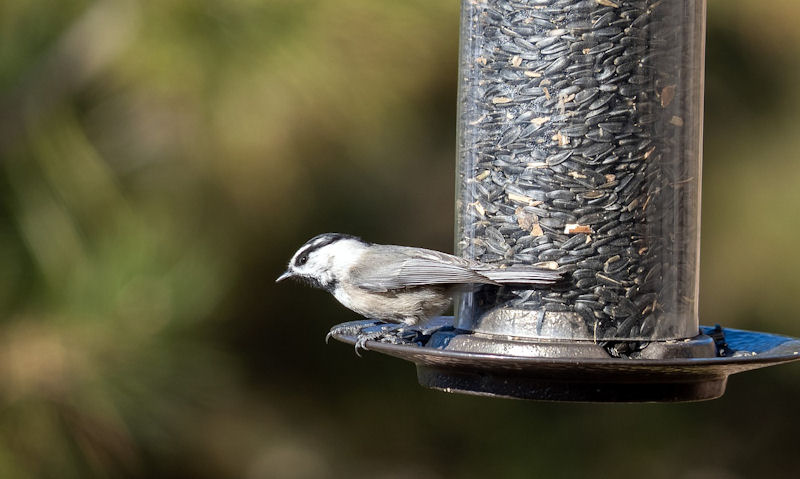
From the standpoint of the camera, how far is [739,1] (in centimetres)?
415

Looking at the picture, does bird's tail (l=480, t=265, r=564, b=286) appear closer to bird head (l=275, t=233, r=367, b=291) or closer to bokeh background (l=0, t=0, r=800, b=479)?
bird head (l=275, t=233, r=367, b=291)

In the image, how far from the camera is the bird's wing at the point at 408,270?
2635mm

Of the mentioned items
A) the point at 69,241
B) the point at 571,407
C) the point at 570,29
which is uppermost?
the point at 570,29

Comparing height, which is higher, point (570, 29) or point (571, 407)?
point (570, 29)

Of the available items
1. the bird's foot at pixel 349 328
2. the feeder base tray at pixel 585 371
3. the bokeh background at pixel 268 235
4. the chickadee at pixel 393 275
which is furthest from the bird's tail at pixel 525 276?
the bokeh background at pixel 268 235

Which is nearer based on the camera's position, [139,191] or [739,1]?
[139,191]

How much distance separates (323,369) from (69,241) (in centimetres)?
119

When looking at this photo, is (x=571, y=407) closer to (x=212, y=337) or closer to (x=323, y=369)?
(x=323, y=369)

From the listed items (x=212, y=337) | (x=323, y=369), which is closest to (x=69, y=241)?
(x=212, y=337)

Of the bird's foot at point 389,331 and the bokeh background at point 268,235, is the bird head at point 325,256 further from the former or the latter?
the bokeh background at point 268,235

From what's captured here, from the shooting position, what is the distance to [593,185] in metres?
2.58

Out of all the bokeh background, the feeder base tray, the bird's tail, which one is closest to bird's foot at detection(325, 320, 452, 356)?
the feeder base tray

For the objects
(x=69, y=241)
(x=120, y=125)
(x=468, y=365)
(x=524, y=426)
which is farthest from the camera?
(x=524, y=426)

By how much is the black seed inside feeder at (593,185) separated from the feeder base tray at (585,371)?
1 cm
